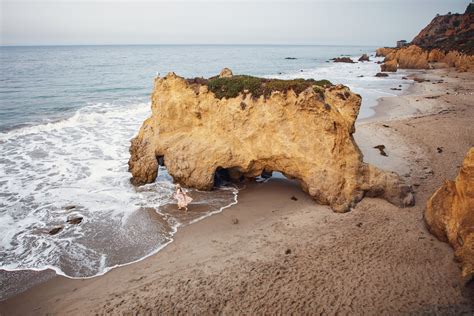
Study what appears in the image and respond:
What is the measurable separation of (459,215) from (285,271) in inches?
198

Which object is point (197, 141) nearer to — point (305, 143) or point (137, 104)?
point (305, 143)

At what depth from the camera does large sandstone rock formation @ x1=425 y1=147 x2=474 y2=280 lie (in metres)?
7.90

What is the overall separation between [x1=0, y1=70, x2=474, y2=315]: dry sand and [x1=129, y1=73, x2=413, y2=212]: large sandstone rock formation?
0.91 metres

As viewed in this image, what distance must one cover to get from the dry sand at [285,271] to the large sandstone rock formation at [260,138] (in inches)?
35.7

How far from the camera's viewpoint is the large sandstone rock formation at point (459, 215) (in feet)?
25.9

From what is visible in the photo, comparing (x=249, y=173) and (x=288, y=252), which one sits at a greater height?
(x=249, y=173)

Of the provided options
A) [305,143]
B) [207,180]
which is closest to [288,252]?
[305,143]

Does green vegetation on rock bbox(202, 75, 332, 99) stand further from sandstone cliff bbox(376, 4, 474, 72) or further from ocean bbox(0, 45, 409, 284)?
sandstone cliff bbox(376, 4, 474, 72)

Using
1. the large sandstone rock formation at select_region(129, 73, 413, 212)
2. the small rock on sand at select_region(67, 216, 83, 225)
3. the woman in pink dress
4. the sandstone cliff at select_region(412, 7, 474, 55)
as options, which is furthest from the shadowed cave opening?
the sandstone cliff at select_region(412, 7, 474, 55)

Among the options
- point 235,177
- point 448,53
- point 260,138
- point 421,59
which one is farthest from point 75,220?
point 448,53

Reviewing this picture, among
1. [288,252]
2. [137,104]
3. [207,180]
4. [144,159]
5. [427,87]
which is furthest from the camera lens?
[427,87]

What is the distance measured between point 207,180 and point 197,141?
69.7 inches

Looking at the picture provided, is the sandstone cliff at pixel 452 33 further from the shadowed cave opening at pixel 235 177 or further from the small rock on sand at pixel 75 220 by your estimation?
the small rock on sand at pixel 75 220

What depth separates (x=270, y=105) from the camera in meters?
12.3
